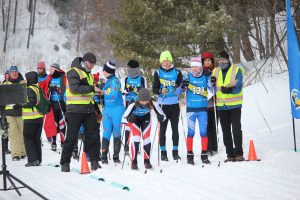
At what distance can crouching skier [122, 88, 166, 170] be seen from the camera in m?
7.90

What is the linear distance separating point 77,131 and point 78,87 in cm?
85

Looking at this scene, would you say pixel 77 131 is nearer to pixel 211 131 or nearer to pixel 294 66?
pixel 211 131

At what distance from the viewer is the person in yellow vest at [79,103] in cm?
770

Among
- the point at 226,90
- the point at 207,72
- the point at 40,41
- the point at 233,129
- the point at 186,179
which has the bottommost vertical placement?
the point at 186,179

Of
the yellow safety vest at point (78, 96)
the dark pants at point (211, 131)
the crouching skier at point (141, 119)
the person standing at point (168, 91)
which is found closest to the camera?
the yellow safety vest at point (78, 96)

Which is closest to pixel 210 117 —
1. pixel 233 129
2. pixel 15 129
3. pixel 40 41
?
pixel 233 129

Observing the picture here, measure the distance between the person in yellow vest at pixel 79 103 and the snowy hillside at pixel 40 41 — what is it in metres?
31.6

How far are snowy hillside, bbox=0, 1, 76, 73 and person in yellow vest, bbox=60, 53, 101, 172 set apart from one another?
3160 centimetres

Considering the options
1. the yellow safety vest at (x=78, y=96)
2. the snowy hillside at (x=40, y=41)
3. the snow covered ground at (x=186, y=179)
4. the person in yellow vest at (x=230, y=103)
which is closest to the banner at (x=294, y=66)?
the snow covered ground at (x=186, y=179)

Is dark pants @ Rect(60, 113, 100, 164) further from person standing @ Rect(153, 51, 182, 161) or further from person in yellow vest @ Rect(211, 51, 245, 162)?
person in yellow vest @ Rect(211, 51, 245, 162)

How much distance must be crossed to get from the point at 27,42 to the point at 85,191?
40599 millimetres

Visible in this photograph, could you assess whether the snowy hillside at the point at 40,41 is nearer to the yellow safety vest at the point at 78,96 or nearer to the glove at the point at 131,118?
the yellow safety vest at the point at 78,96

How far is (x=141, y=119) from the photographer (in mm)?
8133

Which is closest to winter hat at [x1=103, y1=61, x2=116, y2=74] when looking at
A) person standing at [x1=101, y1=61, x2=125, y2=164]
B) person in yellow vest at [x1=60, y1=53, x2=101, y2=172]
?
person standing at [x1=101, y1=61, x2=125, y2=164]
